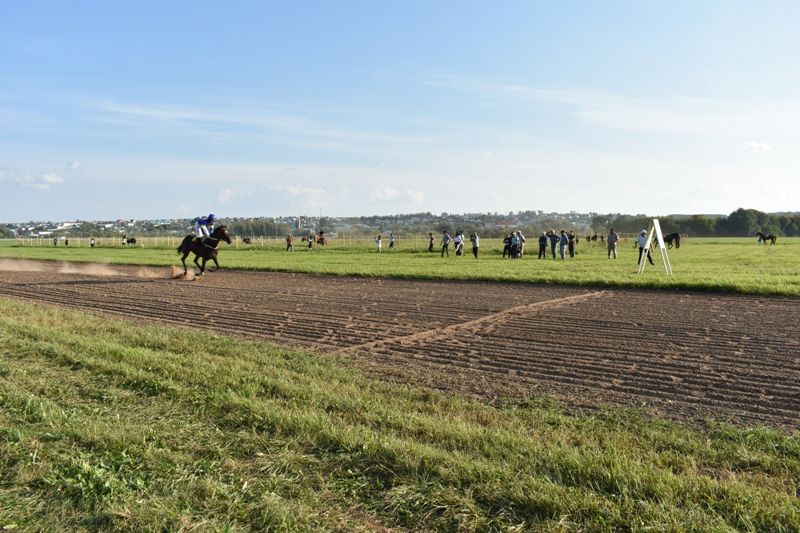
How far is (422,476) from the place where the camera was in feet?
14.0

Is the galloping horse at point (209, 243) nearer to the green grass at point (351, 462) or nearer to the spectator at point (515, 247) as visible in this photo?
the green grass at point (351, 462)

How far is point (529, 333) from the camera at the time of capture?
1066cm

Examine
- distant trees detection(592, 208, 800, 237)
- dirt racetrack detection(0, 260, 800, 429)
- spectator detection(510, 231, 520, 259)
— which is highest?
distant trees detection(592, 208, 800, 237)

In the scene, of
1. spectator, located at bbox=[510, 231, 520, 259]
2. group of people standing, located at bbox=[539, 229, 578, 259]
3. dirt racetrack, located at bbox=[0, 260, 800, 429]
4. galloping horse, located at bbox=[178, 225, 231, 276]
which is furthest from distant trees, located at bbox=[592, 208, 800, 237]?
dirt racetrack, located at bbox=[0, 260, 800, 429]

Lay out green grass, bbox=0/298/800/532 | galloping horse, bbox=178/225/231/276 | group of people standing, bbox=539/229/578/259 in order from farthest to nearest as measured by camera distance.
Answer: group of people standing, bbox=539/229/578/259 < galloping horse, bbox=178/225/231/276 < green grass, bbox=0/298/800/532

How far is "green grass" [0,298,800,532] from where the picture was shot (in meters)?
3.75

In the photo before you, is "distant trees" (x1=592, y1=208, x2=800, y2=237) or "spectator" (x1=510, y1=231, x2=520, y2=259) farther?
"distant trees" (x1=592, y1=208, x2=800, y2=237)

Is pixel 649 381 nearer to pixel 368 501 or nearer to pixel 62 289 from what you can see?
pixel 368 501

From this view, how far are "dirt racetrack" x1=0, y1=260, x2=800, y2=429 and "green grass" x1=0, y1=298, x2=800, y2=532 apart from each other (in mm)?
1051

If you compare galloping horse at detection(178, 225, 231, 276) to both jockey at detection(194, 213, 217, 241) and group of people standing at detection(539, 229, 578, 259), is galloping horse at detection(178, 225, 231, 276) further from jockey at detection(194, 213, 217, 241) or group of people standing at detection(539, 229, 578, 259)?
group of people standing at detection(539, 229, 578, 259)

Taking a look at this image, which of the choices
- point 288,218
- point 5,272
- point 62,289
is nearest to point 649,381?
point 62,289

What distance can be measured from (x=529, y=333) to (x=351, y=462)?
6.66m

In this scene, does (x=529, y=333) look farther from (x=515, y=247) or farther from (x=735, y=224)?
(x=735, y=224)

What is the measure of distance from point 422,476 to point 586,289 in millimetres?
14877
